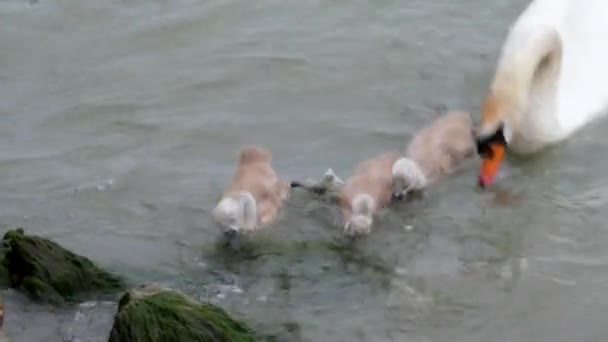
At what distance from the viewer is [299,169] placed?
24.9 ft

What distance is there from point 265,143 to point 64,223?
1.67 meters

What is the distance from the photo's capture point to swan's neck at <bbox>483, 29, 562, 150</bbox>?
24.7 feet

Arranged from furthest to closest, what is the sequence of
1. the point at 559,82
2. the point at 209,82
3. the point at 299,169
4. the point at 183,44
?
the point at 183,44 → the point at 209,82 → the point at 559,82 → the point at 299,169

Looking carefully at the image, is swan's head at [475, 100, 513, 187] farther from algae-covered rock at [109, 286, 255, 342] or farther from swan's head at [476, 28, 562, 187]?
algae-covered rock at [109, 286, 255, 342]

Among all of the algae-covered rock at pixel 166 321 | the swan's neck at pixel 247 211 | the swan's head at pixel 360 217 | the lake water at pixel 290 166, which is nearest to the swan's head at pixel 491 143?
the lake water at pixel 290 166

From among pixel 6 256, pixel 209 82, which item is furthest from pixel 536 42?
pixel 6 256

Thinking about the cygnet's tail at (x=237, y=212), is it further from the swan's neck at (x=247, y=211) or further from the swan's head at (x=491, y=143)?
the swan's head at (x=491, y=143)

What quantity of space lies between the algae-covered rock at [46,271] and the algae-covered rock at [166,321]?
0.66m

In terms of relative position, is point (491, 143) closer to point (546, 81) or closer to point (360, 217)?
point (360, 217)

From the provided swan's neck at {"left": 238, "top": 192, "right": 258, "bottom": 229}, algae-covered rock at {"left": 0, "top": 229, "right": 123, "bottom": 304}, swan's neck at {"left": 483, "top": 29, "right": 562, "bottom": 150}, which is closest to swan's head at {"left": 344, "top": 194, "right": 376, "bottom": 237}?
swan's neck at {"left": 238, "top": 192, "right": 258, "bottom": 229}

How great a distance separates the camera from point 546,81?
8211 millimetres

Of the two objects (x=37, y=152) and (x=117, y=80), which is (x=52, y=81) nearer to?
(x=117, y=80)

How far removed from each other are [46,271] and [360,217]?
1732mm

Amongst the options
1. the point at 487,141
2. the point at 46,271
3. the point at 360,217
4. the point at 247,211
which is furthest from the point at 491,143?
the point at 46,271
